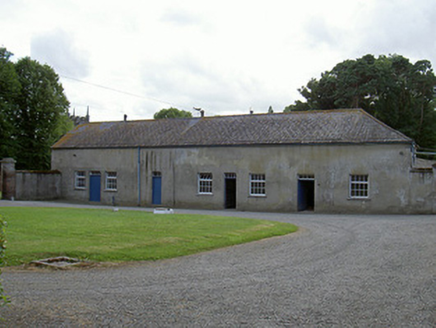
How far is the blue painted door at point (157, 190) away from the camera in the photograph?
110ft

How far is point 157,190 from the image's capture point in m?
33.5

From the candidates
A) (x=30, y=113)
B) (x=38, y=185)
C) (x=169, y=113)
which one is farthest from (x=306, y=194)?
(x=169, y=113)

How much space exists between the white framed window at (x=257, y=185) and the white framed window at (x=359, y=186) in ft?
18.1

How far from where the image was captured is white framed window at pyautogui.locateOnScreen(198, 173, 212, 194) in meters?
31.8

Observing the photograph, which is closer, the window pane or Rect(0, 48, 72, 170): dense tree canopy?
the window pane

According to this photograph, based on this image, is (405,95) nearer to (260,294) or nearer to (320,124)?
(320,124)

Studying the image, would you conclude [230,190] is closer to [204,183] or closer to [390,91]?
[204,183]

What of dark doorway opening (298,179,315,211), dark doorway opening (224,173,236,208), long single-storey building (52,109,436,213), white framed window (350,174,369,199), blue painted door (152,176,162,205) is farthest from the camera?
blue painted door (152,176,162,205)

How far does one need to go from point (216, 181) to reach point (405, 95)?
1032 inches

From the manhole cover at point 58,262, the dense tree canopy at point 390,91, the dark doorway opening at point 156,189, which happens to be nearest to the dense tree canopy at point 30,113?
the dark doorway opening at point 156,189

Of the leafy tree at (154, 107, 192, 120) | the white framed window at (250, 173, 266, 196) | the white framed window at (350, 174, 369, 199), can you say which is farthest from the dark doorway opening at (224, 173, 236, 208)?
the leafy tree at (154, 107, 192, 120)

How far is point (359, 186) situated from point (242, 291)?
2086 centimetres

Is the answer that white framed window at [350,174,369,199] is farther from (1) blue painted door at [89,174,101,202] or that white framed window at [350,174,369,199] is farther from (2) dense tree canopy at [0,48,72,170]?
(2) dense tree canopy at [0,48,72,170]

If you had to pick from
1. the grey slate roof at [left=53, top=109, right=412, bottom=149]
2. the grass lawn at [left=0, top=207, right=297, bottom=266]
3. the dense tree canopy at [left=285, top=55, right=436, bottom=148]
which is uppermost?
the dense tree canopy at [left=285, top=55, right=436, bottom=148]
